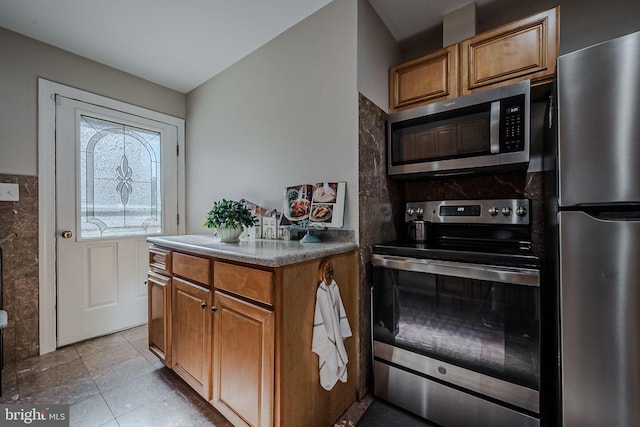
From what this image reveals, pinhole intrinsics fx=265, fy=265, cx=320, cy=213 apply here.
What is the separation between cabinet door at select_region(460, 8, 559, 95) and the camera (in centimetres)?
136

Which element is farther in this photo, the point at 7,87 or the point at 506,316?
the point at 7,87

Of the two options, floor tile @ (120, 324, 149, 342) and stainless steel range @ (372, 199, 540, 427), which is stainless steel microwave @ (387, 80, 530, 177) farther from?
floor tile @ (120, 324, 149, 342)

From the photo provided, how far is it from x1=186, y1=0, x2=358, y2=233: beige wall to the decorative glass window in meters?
0.45

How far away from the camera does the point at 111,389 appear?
1.68m

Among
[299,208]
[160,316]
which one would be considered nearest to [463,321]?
[299,208]

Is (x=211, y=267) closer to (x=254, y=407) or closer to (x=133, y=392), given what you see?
(x=254, y=407)

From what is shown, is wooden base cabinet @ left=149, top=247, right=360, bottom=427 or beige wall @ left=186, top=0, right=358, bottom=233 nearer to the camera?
wooden base cabinet @ left=149, top=247, right=360, bottom=427

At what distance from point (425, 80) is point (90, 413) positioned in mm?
2805

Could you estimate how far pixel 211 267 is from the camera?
1.45 metres

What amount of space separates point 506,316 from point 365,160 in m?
1.06

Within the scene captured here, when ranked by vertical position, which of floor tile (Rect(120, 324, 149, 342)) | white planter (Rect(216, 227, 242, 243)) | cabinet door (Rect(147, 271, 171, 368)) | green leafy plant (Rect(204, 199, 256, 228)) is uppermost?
green leafy plant (Rect(204, 199, 256, 228))

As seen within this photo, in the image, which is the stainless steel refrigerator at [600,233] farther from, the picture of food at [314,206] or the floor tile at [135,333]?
the floor tile at [135,333]

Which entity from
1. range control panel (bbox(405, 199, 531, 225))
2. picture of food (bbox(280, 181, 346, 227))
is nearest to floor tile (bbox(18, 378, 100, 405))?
picture of food (bbox(280, 181, 346, 227))

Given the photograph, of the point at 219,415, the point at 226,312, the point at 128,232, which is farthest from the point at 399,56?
the point at 128,232
